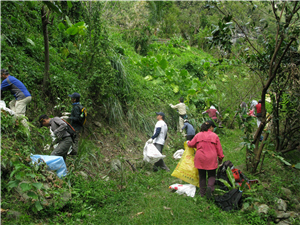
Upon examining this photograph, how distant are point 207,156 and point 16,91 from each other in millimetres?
4310

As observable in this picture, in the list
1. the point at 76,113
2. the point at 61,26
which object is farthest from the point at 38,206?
the point at 61,26

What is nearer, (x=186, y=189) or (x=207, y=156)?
(x=207, y=156)

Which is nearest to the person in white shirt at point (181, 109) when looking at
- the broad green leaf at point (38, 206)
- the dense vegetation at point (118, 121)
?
the dense vegetation at point (118, 121)

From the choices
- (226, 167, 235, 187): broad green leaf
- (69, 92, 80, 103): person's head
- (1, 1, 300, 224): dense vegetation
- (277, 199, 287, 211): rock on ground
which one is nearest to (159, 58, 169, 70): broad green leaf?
(1, 1, 300, 224): dense vegetation

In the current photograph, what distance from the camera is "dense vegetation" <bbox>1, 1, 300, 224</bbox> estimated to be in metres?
4.18

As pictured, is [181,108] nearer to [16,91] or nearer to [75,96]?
[75,96]

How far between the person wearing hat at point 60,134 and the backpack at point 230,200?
316 centimetres

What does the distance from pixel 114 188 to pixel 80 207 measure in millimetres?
993

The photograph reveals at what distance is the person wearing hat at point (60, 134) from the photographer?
5.04 m

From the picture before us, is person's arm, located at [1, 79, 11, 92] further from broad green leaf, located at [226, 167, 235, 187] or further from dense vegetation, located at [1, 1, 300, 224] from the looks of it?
broad green leaf, located at [226, 167, 235, 187]

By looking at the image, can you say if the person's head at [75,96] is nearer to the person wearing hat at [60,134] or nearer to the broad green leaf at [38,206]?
the person wearing hat at [60,134]

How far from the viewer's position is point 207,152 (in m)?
4.98

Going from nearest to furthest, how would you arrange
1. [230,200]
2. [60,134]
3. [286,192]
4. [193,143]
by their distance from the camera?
[230,200]
[60,134]
[193,143]
[286,192]

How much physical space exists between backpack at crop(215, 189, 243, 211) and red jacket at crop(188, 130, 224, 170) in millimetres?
551
